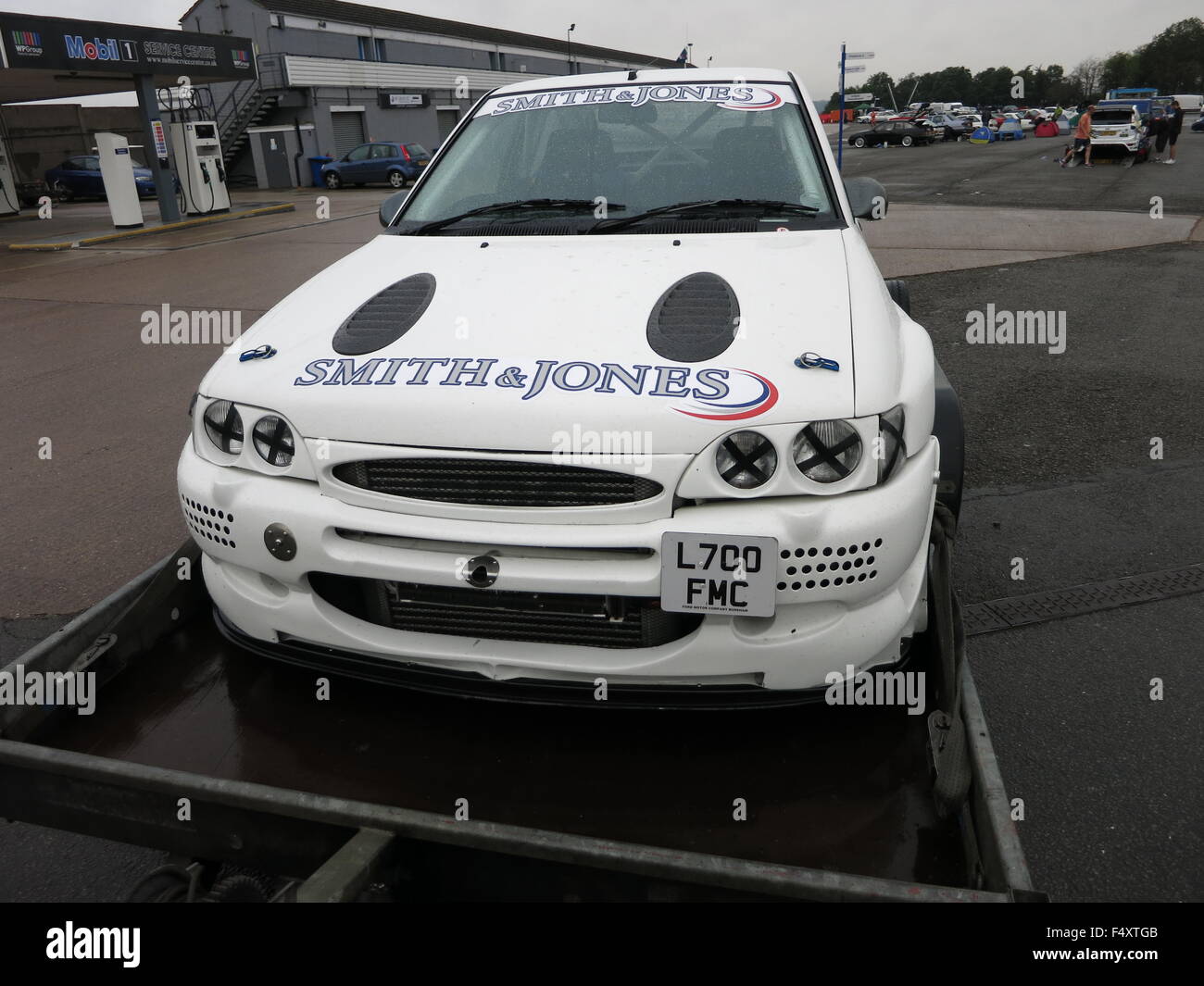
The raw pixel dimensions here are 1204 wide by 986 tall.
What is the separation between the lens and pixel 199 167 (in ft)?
63.1

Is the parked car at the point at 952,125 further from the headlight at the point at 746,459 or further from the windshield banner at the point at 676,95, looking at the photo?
the headlight at the point at 746,459

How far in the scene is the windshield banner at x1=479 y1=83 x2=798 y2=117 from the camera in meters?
3.77

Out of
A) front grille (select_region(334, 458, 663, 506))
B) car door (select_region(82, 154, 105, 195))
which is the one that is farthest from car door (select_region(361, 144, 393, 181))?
front grille (select_region(334, 458, 663, 506))

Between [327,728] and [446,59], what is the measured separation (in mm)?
49205

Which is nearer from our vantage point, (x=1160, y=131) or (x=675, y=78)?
(x=675, y=78)

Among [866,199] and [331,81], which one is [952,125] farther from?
[866,199]

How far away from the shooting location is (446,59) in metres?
45.8

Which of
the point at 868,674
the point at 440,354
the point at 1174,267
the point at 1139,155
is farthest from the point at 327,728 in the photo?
the point at 1139,155

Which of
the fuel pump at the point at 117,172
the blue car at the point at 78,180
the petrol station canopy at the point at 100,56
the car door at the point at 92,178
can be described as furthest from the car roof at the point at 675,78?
the car door at the point at 92,178

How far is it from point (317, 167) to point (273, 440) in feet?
106

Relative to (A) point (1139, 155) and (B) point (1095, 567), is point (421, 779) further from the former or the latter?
(A) point (1139, 155)

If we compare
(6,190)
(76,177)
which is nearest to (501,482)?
(6,190)

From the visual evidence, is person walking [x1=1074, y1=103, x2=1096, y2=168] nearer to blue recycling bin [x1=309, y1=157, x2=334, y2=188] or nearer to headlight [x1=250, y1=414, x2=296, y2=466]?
blue recycling bin [x1=309, y1=157, x2=334, y2=188]

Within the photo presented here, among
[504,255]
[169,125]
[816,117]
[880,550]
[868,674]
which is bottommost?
[868,674]
